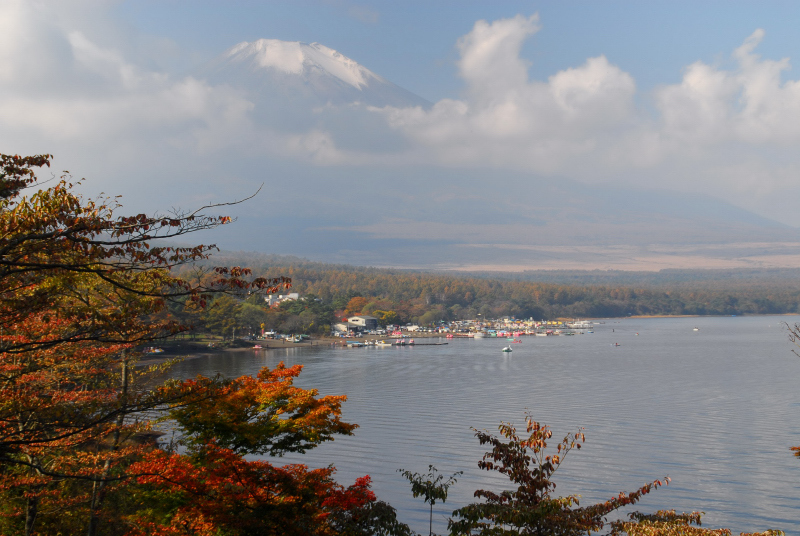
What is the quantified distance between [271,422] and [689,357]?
145 feet

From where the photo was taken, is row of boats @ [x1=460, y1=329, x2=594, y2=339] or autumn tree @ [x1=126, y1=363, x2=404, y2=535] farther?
row of boats @ [x1=460, y1=329, x2=594, y2=339]

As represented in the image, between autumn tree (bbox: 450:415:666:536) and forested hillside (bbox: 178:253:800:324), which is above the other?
forested hillside (bbox: 178:253:800:324)

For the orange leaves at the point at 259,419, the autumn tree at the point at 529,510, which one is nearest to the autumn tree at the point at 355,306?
the orange leaves at the point at 259,419

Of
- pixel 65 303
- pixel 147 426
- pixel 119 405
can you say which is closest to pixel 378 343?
pixel 147 426

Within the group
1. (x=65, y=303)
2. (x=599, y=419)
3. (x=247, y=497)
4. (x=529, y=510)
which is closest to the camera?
(x=529, y=510)

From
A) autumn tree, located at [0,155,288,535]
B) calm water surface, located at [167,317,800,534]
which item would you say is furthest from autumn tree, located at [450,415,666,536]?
calm water surface, located at [167,317,800,534]

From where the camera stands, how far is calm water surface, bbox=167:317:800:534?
14891 millimetres

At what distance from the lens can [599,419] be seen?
77.8ft

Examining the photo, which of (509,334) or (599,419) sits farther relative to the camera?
(509,334)

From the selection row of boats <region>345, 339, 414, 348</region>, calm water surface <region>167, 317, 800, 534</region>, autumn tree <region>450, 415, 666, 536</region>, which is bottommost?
row of boats <region>345, 339, 414, 348</region>

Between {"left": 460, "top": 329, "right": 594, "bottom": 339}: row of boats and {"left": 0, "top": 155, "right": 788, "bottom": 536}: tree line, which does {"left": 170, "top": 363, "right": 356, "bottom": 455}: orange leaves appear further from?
{"left": 460, "top": 329, "right": 594, "bottom": 339}: row of boats

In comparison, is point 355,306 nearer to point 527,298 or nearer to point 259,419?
point 527,298

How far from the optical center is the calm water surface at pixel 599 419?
14891 mm

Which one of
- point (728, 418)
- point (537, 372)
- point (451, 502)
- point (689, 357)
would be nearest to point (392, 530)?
point (451, 502)
